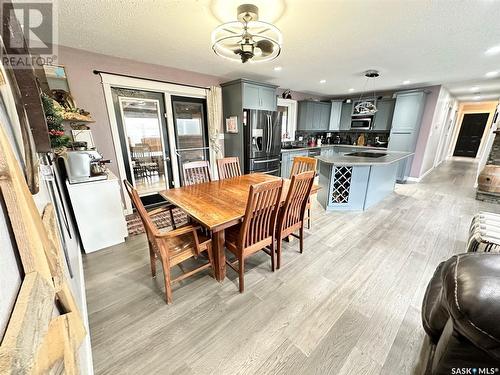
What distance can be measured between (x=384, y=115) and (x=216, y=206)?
608 centimetres

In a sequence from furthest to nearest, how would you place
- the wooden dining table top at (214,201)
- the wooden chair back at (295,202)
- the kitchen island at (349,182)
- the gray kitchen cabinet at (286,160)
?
the gray kitchen cabinet at (286,160), the kitchen island at (349,182), the wooden chair back at (295,202), the wooden dining table top at (214,201)

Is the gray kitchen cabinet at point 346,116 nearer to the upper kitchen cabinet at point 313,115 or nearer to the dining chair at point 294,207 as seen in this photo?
the upper kitchen cabinet at point 313,115

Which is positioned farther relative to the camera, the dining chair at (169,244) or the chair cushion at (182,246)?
the chair cushion at (182,246)

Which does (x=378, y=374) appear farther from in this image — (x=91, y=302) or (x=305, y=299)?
(x=91, y=302)

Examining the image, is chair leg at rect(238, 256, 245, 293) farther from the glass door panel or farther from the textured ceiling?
the glass door panel

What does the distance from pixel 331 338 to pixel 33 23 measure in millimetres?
3879

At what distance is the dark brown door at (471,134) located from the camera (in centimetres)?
942

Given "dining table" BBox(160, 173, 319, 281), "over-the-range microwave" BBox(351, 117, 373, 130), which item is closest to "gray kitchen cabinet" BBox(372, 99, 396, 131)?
"over-the-range microwave" BBox(351, 117, 373, 130)

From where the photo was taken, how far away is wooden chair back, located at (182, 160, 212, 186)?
255 centimetres

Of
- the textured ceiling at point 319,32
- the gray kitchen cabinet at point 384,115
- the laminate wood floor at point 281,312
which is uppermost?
the textured ceiling at point 319,32

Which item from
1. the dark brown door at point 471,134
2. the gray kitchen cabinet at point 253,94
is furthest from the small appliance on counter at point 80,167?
the dark brown door at point 471,134

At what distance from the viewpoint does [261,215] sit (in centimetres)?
176

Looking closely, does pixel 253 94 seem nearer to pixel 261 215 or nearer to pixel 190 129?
pixel 190 129

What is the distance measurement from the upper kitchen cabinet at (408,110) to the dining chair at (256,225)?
5395mm
